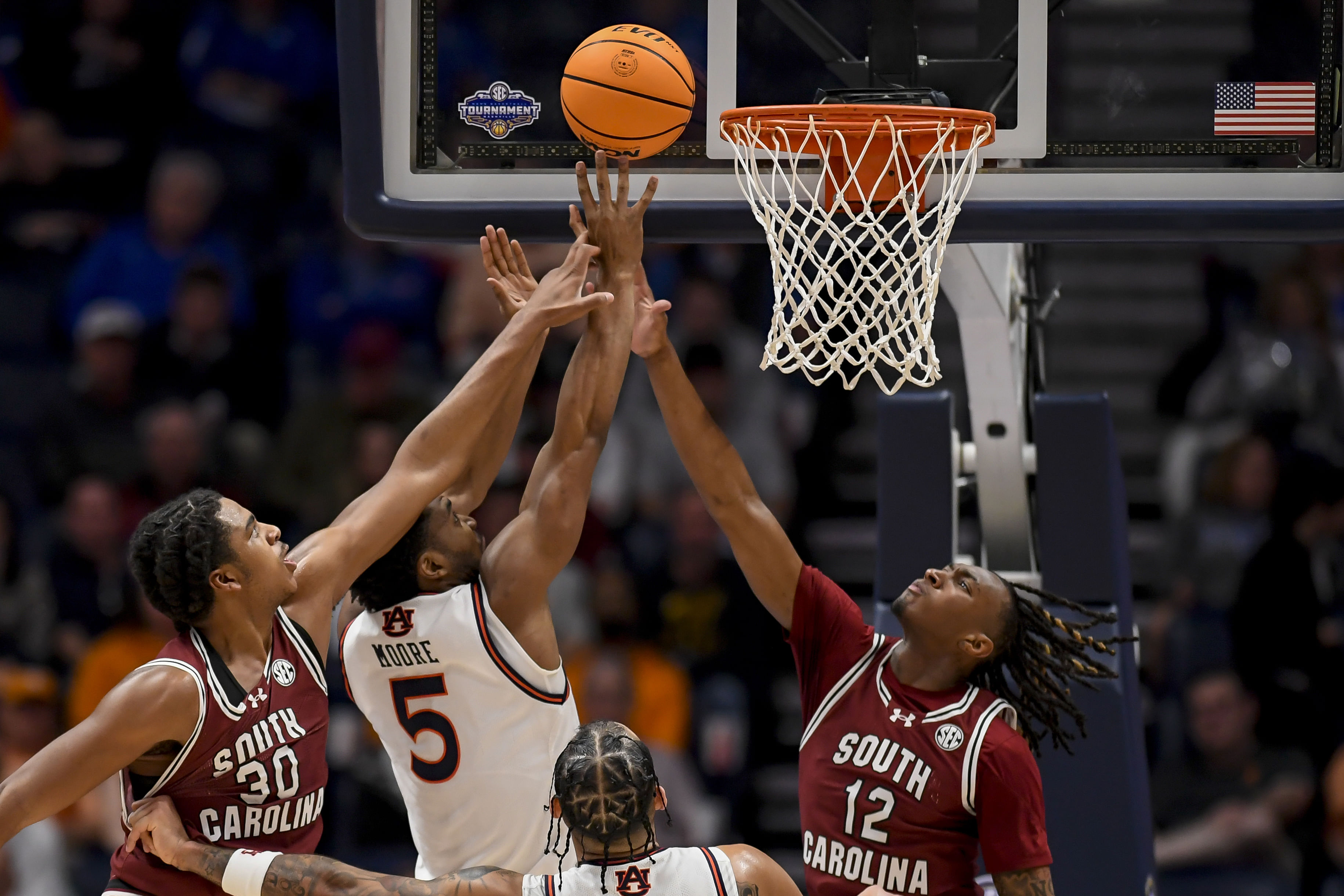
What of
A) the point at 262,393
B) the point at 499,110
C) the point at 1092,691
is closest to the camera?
the point at 499,110

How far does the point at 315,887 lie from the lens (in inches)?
126

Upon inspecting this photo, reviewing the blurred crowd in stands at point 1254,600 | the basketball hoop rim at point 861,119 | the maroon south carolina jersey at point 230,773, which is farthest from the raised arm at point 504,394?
the blurred crowd in stands at point 1254,600

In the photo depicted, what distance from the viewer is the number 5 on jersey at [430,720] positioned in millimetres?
3924

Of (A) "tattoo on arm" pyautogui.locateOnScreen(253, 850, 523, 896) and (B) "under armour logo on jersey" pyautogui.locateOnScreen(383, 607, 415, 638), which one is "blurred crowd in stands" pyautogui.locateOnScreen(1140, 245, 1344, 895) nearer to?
(B) "under armour logo on jersey" pyautogui.locateOnScreen(383, 607, 415, 638)

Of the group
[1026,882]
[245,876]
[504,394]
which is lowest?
[1026,882]

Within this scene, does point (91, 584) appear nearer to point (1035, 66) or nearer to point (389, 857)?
point (389, 857)

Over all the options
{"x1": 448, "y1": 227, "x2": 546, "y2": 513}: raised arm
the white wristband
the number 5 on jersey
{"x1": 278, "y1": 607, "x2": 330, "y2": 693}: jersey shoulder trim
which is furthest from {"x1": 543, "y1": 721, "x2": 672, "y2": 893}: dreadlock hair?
{"x1": 448, "y1": 227, "x2": 546, "y2": 513}: raised arm

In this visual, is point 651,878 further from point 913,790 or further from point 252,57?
point 252,57

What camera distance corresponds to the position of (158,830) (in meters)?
→ 3.21

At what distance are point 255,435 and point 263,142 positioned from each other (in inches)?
62.1

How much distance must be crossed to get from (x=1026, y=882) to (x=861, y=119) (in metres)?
1.73

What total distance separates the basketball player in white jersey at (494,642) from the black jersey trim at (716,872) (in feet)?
3.24

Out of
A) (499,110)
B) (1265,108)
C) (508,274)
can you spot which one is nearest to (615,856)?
(508,274)

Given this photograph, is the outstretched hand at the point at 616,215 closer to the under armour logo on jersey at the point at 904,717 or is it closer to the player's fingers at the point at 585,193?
the player's fingers at the point at 585,193
